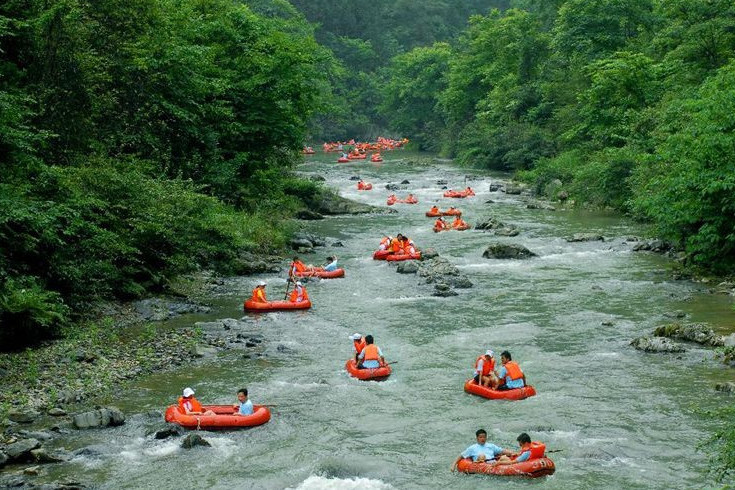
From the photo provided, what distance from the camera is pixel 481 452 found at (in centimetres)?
1309

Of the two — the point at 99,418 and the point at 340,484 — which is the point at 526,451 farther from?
the point at 99,418

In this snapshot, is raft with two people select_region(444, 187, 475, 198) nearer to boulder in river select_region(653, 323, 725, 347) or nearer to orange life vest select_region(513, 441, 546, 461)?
boulder in river select_region(653, 323, 725, 347)

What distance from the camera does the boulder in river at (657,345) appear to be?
18266 millimetres

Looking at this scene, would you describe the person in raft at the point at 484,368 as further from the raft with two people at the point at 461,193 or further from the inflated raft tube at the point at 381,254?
the raft with two people at the point at 461,193

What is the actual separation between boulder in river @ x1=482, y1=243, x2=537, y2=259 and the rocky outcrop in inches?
706

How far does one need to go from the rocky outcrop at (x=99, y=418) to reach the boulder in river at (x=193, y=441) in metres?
1.39

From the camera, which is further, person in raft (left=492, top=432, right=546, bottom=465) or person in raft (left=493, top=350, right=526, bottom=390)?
person in raft (left=493, top=350, right=526, bottom=390)

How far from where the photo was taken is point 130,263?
2269 centimetres

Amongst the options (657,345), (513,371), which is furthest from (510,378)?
(657,345)

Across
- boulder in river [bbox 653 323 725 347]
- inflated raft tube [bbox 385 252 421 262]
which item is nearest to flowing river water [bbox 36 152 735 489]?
boulder in river [bbox 653 323 725 347]

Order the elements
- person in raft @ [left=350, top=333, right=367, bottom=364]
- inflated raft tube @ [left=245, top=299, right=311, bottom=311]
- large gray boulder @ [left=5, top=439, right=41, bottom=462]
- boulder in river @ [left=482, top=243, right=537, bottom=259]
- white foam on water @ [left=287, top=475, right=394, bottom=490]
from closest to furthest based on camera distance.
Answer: white foam on water @ [left=287, top=475, right=394, bottom=490]
large gray boulder @ [left=5, top=439, right=41, bottom=462]
person in raft @ [left=350, top=333, right=367, bottom=364]
inflated raft tube @ [left=245, top=299, right=311, bottom=311]
boulder in river @ [left=482, top=243, right=537, bottom=259]

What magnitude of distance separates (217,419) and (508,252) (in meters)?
17.2

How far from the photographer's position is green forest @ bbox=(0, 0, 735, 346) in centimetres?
1945

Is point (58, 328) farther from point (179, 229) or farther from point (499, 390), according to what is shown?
point (499, 390)
